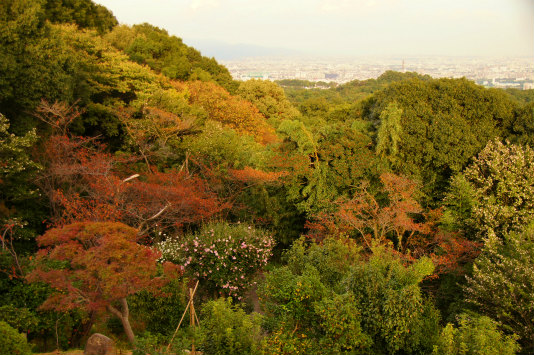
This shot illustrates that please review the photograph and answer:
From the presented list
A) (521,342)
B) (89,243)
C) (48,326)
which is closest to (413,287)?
(521,342)

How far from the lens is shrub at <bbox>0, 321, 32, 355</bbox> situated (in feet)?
19.5

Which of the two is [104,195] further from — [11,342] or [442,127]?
[442,127]

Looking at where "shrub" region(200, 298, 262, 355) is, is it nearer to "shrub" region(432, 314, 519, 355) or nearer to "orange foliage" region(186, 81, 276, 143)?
"shrub" region(432, 314, 519, 355)

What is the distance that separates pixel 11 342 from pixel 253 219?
32.5ft

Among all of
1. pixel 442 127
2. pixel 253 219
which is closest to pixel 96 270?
pixel 253 219

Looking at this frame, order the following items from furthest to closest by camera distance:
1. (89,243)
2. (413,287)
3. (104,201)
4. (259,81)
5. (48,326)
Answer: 1. (259,81)
2. (104,201)
3. (48,326)
4. (89,243)
5. (413,287)

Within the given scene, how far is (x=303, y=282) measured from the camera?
22.3ft

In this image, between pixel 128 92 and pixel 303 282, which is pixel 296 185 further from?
pixel 128 92

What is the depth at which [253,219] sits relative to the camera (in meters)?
15.2

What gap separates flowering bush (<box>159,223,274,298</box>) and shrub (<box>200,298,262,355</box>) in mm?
3528

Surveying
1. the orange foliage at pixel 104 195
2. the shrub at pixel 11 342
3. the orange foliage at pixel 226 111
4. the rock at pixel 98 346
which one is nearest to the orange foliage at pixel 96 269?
the shrub at pixel 11 342

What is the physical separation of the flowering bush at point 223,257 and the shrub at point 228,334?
11.6ft

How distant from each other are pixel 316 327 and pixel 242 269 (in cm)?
361

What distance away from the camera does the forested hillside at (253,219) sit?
21.2 feet
